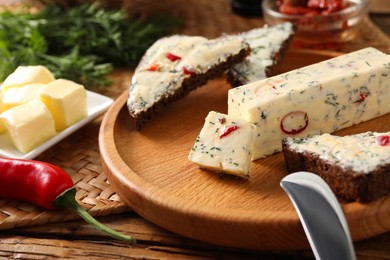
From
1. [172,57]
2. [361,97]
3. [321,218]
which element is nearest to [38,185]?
[172,57]

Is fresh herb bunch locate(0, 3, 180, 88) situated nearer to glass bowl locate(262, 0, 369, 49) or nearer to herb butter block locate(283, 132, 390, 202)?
glass bowl locate(262, 0, 369, 49)

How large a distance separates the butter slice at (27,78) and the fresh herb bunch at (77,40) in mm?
424

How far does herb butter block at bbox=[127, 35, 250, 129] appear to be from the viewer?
11.3 ft

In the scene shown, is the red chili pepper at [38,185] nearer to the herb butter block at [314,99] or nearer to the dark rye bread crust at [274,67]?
the herb butter block at [314,99]

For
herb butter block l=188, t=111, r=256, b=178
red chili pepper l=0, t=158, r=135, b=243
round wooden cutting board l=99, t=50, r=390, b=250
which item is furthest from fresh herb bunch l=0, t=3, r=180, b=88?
herb butter block l=188, t=111, r=256, b=178

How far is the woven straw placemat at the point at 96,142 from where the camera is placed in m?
2.87

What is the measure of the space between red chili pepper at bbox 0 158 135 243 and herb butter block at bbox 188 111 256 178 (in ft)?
2.01

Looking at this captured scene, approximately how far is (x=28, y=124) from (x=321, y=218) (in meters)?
1.73

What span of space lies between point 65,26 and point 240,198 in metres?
2.63

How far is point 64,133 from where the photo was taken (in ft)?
11.2

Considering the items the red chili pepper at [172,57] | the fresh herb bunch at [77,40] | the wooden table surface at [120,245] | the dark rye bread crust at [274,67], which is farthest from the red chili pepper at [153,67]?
the wooden table surface at [120,245]

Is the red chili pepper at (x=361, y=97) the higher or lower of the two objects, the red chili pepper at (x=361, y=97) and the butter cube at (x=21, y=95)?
the higher

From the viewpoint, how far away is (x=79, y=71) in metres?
4.14

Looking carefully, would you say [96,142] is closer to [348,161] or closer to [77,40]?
[77,40]
